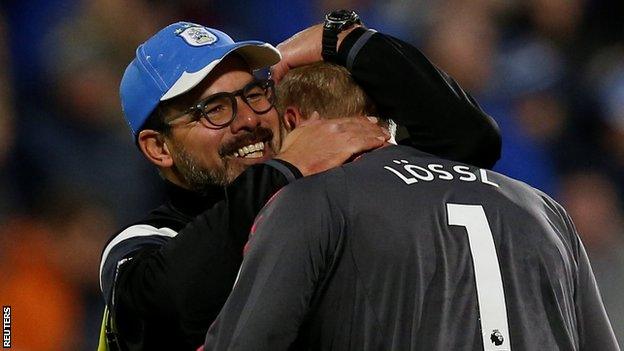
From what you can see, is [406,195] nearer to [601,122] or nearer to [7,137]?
[7,137]

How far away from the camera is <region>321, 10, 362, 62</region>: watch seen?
6.92ft

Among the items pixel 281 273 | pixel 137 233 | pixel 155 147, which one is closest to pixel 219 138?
pixel 155 147

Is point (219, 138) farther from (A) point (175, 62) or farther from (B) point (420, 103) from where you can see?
(B) point (420, 103)

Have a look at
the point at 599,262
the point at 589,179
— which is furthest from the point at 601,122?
the point at 599,262

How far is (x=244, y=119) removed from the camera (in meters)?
2.40

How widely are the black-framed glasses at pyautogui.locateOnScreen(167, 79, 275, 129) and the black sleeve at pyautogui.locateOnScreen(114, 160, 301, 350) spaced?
1.30 feet

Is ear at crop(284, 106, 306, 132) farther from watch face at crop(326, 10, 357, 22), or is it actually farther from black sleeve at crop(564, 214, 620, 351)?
black sleeve at crop(564, 214, 620, 351)

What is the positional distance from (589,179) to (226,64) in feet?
9.21

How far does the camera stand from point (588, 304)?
195 centimetres

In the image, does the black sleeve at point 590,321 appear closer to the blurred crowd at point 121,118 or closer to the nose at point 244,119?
the nose at point 244,119

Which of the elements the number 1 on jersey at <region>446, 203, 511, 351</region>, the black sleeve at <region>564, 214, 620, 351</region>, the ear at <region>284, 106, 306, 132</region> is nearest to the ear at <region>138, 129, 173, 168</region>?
the ear at <region>284, 106, 306, 132</region>

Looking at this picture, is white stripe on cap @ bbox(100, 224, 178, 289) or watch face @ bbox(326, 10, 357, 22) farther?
white stripe on cap @ bbox(100, 224, 178, 289)

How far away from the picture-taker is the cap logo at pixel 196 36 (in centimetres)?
245

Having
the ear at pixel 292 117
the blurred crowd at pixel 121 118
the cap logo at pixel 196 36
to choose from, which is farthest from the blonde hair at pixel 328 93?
the blurred crowd at pixel 121 118
